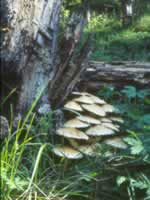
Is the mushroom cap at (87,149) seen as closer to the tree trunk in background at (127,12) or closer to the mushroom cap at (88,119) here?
the mushroom cap at (88,119)

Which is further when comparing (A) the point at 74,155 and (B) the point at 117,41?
(B) the point at 117,41

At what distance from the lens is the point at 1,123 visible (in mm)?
3242

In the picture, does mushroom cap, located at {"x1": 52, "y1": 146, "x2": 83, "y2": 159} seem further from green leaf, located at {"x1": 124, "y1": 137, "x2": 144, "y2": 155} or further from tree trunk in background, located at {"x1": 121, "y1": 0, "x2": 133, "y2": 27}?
tree trunk in background, located at {"x1": 121, "y1": 0, "x2": 133, "y2": 27}

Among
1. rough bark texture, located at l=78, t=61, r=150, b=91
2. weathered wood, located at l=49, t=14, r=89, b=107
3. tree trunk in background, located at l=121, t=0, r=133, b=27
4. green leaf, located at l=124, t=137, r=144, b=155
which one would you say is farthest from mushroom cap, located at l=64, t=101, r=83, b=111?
tree trunk in background, located at l=121, t=0, r=133, b=27

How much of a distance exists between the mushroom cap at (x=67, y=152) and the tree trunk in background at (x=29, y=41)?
1.93ft

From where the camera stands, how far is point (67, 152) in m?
3.15

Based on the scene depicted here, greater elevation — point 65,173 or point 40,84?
point 40,84

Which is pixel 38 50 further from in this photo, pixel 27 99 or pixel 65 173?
pixel 65 173

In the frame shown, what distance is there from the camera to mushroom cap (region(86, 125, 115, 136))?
3.21 meters

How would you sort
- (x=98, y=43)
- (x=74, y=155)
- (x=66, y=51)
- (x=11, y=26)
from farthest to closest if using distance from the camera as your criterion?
(x=98, y=43) → (x=66, y=51) → (x=11, y=26) → (x=74, y=155)

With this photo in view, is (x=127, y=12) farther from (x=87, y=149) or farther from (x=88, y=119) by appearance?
(x=87, y=149)

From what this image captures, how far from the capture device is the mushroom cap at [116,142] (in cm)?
319

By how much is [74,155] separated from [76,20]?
4.44 feet

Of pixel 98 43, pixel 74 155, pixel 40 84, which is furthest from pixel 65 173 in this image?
pixel 98 43
